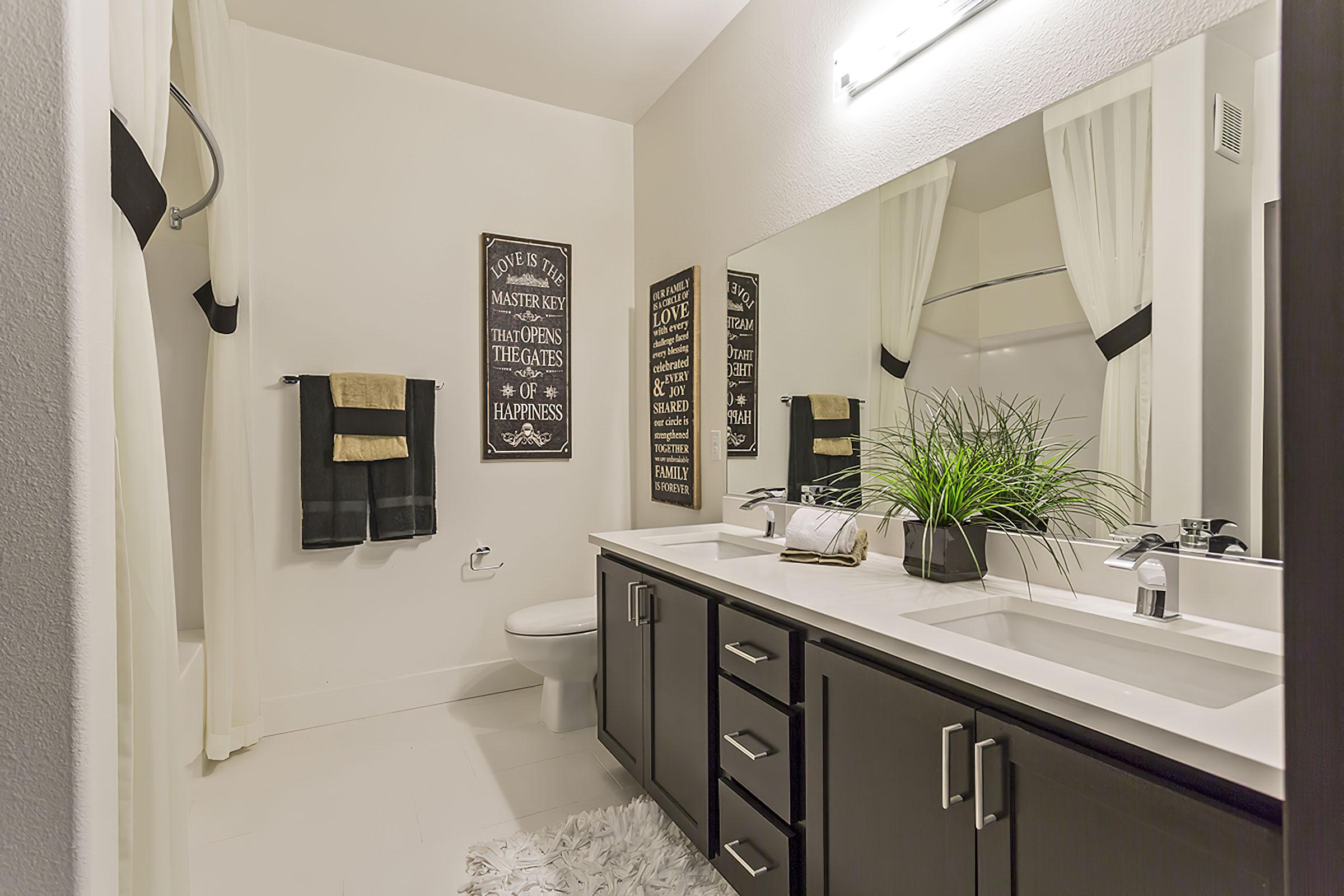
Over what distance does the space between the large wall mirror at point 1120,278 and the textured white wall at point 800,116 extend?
0.22ft

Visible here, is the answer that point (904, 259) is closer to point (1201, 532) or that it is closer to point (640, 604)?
point (1201, 532)

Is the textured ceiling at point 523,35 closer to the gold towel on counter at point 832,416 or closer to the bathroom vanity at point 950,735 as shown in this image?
the gold towel on counter at point 832,416

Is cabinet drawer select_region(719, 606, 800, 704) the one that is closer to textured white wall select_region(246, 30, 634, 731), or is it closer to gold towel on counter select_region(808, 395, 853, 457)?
gold towel on counter select_region(808, 395, 853, 457)

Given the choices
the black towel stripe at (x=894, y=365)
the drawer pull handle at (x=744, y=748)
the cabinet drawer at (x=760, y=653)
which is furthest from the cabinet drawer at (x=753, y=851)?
the black towel stripe at (x=894, y=365)

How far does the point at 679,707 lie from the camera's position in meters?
1.74

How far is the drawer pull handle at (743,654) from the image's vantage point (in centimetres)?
139

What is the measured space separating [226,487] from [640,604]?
1.49 meters

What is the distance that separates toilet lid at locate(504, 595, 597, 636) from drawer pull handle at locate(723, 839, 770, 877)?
1.11 meters

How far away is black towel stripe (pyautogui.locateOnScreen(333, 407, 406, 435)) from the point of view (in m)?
2.61

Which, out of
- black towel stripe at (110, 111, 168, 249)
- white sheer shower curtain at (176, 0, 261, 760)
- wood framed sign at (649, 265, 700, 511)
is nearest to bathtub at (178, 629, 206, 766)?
white sheer shower curtain at (176, 0, 261, 760)

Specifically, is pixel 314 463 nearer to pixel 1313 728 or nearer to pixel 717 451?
pixel 717 451

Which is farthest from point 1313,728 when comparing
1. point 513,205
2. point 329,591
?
point 513,205

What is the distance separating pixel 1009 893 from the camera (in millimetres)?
888

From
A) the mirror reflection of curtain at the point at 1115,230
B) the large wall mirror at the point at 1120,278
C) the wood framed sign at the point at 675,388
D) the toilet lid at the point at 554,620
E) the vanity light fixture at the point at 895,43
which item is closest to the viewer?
the large wall mirror at the point at 1120,278
